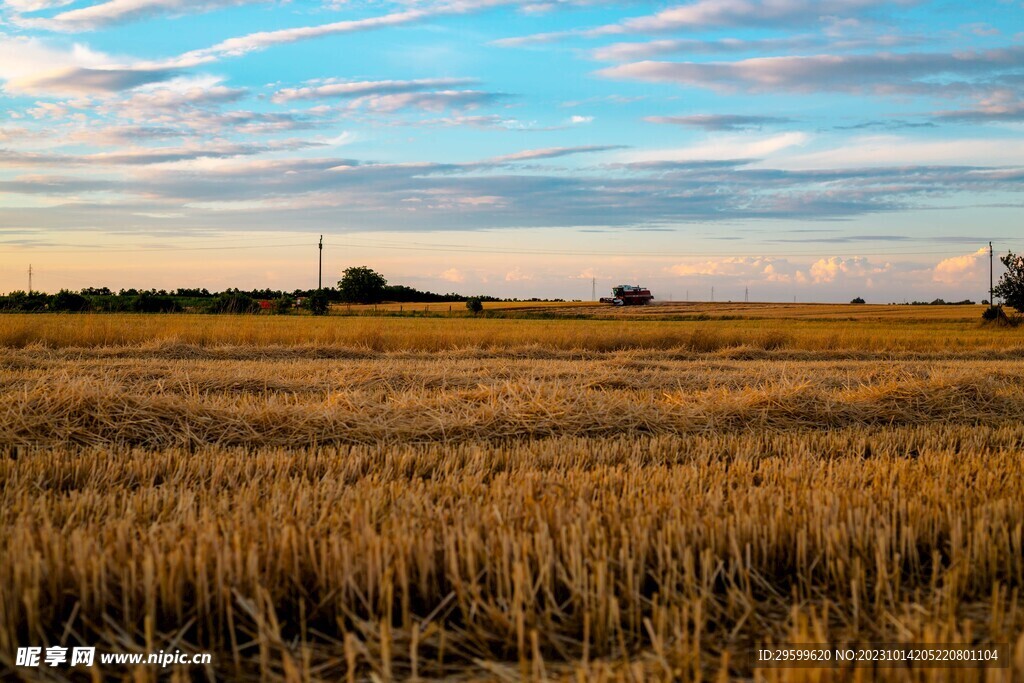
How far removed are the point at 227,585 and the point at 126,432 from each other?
4.55 m

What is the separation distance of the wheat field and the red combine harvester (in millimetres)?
64503

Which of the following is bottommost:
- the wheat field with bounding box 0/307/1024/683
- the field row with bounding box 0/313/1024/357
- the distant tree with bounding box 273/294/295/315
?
the wheat field with bounding box 0/307/1024/683

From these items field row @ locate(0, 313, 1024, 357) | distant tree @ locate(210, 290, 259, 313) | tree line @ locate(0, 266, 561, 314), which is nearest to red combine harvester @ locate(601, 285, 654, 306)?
tree line @ locate(0, 266, 561, 314)

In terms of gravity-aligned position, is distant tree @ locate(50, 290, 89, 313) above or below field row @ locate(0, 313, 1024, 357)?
above

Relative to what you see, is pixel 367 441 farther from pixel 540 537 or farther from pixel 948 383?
pixel 948 383

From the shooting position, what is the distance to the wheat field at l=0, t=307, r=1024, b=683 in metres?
2.69

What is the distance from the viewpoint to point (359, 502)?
4066mm

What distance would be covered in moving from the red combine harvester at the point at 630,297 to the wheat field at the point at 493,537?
6450cm

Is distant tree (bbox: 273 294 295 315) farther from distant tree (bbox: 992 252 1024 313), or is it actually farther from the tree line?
distant tree (bbox: 992 252 1024 313)

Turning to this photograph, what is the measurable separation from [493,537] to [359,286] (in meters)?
75.7

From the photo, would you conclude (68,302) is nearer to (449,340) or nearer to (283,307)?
(283,307)

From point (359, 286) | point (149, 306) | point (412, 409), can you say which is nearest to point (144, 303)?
point (149, 306)

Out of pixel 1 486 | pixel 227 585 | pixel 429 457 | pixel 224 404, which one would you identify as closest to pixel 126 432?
pixel 224 404

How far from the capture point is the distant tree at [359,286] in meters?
77.2
